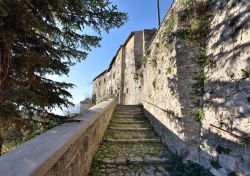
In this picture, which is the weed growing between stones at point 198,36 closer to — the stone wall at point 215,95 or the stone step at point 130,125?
the stone wall at point 215,95

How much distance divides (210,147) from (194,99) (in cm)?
105

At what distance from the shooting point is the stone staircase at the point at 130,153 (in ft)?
14.3

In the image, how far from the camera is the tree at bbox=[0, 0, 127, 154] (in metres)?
3.65

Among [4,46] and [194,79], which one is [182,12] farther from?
[4,46]

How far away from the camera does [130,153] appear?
5223 mm

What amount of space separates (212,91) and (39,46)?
3357mm

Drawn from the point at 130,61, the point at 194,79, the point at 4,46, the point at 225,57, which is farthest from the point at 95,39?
the point at 130,61

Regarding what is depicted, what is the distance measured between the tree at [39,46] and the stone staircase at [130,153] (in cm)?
139

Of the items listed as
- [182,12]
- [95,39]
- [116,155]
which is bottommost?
[116,155]

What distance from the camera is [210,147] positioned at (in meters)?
3.91

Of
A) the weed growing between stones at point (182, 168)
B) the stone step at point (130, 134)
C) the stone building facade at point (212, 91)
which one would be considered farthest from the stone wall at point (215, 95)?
the stone step at point (130, 134)

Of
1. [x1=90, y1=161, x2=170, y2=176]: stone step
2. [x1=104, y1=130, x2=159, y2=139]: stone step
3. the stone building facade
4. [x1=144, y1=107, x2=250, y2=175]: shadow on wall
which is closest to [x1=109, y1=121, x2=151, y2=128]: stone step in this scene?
[x1=104, y1=130, x2=159, y2=139]: stone step

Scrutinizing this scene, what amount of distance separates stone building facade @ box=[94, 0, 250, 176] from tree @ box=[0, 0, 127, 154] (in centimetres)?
170

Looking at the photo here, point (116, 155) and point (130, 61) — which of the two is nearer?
point (116, 155)
